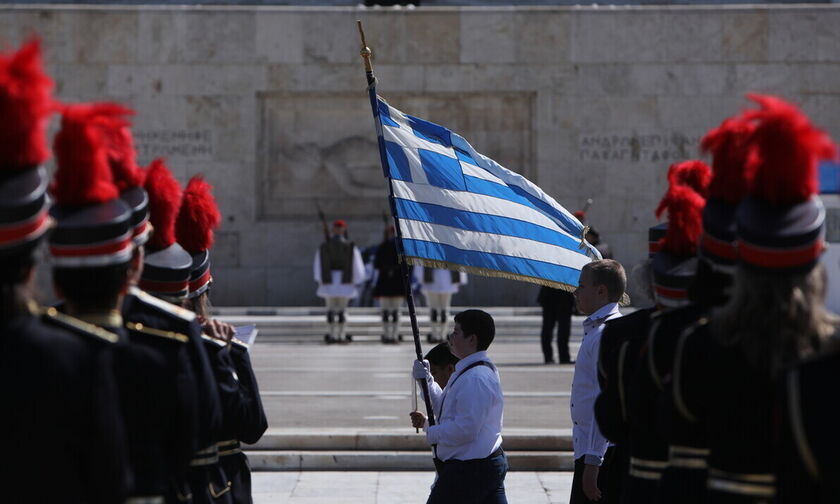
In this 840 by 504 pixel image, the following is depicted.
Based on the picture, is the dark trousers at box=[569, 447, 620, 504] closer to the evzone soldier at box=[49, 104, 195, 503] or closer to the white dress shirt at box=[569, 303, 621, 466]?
the white dress shirt at box=[569, 303, 621, 466]

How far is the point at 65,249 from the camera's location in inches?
141

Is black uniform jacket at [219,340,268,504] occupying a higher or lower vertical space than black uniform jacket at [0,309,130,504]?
lower

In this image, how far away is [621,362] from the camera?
4594mm

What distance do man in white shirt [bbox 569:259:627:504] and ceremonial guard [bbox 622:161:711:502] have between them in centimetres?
92

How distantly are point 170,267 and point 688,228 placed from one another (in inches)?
75.9

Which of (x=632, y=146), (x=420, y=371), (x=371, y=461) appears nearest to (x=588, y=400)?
(x=420, y=371)

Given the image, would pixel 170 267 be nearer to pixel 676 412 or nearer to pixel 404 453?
pixel 676 412

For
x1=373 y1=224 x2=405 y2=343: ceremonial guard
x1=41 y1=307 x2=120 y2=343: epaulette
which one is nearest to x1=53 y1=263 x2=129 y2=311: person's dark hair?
x1=41 y1=307 x2=120 y2=343: epaulette

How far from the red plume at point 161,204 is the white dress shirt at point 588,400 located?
209 centimetres

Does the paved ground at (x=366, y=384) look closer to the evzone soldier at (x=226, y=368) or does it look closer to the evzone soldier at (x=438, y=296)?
the evzone soldier at (x=438, y=296)

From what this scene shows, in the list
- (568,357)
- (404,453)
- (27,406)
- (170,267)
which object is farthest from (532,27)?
(27,406)

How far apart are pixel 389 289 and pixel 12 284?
56.4 ft

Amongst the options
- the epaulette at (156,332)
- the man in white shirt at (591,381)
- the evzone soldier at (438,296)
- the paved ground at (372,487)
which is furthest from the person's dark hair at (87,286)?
the evzone soldier at (438,296)

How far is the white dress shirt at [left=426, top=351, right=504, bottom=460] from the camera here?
6016 mm
